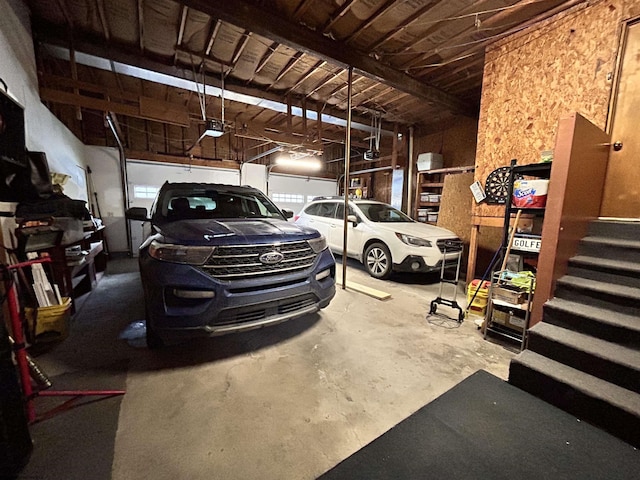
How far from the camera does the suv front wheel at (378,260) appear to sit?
191 inches

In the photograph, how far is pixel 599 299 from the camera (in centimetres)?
218

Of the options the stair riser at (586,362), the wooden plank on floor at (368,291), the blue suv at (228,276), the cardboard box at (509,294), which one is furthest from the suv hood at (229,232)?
the stair riser at (586,362)

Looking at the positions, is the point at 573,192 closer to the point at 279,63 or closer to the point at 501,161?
the point at 501,161

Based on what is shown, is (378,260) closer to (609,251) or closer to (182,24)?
(609,251)

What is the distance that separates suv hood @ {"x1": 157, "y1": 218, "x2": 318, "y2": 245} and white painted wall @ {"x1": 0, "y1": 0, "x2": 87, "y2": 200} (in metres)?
2.26

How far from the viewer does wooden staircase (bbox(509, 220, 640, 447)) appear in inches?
64.3

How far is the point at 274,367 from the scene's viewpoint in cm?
222

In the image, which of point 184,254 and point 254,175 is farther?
point 254,175

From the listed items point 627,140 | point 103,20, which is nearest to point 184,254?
point 103,20

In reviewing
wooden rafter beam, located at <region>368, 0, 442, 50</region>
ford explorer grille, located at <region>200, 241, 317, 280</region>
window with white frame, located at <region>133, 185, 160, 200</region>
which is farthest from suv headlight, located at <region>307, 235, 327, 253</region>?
window with white frame, located at <region>133, 185, 160, 200</region>

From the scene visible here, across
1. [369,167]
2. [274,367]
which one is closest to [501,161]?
Result: [274,367]

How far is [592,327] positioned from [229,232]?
9.66ft

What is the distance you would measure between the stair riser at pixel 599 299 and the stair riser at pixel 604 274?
0.24m

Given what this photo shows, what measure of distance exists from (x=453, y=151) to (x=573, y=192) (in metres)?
5.17
